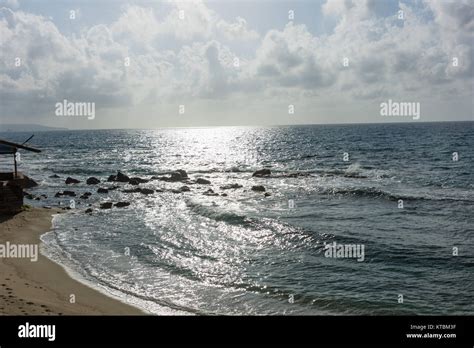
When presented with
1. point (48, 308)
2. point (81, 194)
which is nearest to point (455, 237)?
point (48, 308)

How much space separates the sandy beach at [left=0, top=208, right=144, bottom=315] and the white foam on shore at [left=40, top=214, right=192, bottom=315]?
0.24 m

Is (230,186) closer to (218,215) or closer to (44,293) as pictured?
(218,215)

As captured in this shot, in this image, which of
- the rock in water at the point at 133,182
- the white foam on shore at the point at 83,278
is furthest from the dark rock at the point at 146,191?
the white foam on shore at the point at 83,278

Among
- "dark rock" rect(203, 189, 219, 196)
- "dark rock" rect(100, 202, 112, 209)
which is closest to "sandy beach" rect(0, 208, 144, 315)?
"dark rock" rect(100, 202, 112, 209)

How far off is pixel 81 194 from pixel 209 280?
2817 centimetres

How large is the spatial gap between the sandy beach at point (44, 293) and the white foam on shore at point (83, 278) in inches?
9.5

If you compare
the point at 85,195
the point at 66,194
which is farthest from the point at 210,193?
the point at 66,194

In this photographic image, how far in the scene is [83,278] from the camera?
56.7 feet

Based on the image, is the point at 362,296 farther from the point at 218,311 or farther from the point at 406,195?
the point at 406,195

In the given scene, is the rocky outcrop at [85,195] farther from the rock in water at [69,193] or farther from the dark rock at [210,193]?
the dark rock at [210,193]

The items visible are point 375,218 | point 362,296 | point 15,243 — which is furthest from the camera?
point 375,218

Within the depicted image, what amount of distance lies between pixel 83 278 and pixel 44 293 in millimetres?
2333

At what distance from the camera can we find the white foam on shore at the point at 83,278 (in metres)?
14.3
